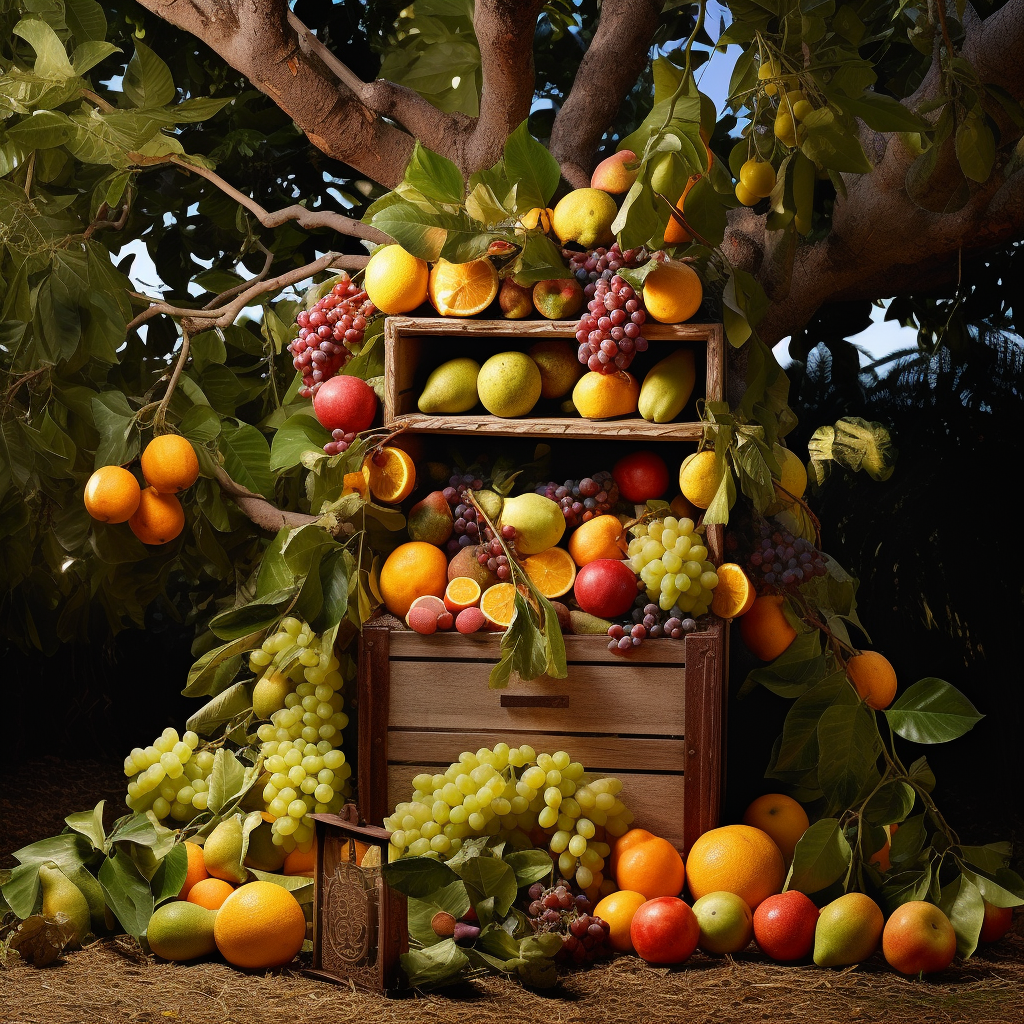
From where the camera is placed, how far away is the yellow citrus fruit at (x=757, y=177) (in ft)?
6.36

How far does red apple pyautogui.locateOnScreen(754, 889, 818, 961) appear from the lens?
170 centimetres

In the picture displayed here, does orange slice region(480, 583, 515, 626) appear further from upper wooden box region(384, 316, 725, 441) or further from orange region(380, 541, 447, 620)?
upper wooden box region(384, 316, 725, 441)

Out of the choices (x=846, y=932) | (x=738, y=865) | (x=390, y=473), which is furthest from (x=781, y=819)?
(x=390, y=473)

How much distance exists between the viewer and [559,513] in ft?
6.63

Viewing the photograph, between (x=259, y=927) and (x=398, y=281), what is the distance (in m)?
1.08

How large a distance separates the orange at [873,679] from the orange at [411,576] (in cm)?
75

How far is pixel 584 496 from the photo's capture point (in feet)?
6.88

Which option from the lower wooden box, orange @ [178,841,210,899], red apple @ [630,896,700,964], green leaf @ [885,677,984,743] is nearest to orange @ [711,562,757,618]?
the lower wooden box

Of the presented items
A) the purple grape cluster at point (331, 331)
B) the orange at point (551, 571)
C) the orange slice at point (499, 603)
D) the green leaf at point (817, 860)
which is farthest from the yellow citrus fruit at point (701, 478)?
the purple grape cluster at point (331, 331)

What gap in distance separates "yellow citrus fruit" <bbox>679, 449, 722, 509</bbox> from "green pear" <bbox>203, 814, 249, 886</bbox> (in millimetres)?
944

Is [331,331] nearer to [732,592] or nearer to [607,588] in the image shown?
[607,588]

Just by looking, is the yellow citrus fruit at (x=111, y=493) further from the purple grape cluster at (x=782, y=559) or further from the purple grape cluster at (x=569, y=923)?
the purple grape cluster at (x=782, y=559)

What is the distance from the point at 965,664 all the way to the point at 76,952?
198cm

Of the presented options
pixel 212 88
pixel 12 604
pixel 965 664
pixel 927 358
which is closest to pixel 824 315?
pixel 927 358
